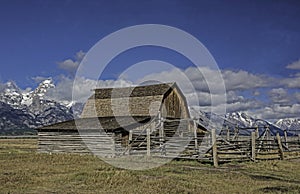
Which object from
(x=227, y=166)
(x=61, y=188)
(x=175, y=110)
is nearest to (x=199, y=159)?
(x=227, y=166)

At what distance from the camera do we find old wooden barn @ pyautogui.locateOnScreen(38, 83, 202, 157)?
37.0m

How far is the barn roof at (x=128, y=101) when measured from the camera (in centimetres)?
4659

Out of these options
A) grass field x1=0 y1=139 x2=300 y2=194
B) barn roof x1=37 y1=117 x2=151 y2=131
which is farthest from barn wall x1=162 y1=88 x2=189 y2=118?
grass field x1=0 y1=139 x2=300 y2=194

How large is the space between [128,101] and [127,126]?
10.3 metres

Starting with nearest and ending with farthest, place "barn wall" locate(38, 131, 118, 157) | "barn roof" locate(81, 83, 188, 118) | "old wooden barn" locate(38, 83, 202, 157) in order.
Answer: "old wooden barn" locate(38, 83, 202, 157) → "barn wall" locate(38, 131, 118, 157) → "barn roof" locate(81, 83, 188, 118)

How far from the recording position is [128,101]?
4881 centimetres

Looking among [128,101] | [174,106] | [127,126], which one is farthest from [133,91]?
[127,126]

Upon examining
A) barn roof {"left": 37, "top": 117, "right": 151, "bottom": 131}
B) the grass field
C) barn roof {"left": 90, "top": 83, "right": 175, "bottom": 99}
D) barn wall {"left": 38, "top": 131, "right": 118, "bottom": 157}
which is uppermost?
barn roof {"left": 90, "top": 83, "right": 175, "bottom": 99}

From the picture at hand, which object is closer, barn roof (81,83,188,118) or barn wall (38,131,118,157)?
barn wall (38,131,118,157)

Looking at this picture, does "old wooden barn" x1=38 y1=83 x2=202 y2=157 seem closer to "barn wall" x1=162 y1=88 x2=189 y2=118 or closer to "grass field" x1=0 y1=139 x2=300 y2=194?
"barn wall" x1=162 y1=88 x2=189 y2=118

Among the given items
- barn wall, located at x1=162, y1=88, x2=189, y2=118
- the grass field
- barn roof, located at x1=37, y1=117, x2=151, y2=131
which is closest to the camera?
the grass field

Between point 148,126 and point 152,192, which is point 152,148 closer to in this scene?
point 148,126

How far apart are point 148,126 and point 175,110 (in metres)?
8.30

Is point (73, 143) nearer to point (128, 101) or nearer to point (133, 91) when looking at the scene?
point (128, 101)
